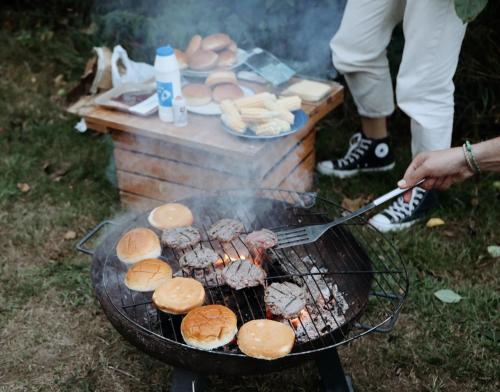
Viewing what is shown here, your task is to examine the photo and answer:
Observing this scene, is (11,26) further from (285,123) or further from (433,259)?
(433,259)

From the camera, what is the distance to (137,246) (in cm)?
264

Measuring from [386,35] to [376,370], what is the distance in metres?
2.32

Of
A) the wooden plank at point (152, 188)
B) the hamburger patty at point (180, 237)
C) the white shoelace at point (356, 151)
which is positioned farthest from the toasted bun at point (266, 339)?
the white shoelace at point (356, 151)

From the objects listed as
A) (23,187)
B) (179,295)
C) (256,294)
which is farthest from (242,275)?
(23,187)

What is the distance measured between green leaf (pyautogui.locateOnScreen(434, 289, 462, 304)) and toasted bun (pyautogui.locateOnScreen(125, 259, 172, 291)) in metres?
1.77

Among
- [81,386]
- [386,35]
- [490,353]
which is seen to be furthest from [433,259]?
[81,386]

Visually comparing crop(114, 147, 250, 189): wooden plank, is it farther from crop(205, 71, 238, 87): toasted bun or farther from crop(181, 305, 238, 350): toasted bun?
crop(181, 305, 238, 350): toasted bun

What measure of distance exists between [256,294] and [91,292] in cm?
138

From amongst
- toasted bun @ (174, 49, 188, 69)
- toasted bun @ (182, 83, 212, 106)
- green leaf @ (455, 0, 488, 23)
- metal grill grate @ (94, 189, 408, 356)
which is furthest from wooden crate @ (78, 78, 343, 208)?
green leaf @ (455, 0, 488, 23)

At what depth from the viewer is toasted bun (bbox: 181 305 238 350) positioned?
2195 millimetres

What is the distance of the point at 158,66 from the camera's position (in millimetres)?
3662

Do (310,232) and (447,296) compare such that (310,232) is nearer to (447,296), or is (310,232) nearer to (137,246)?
(137,246)

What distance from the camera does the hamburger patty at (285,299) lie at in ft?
7.78

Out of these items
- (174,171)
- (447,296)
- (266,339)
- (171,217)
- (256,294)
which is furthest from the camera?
(174,171)
